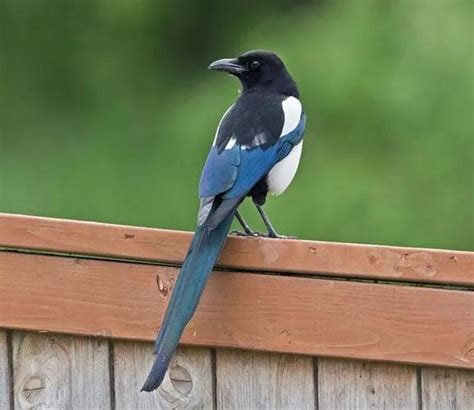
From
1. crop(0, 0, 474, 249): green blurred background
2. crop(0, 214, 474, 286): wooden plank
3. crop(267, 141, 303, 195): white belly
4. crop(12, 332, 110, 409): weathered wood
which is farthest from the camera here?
crop(0, 0, 474, 249): green blurred background

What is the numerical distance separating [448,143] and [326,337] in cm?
Answer: 354

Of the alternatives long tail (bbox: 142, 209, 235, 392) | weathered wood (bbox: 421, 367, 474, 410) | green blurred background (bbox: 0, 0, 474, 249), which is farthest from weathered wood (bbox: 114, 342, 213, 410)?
green blurred background (bbox: 0, 0, 474, 249)

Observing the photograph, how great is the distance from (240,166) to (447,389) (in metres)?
0.79

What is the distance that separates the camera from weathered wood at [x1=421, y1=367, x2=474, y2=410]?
2361 millimetres

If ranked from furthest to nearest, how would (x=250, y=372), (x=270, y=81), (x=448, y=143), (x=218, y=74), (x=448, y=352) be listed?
1. (x=218, y=74)
2. (x=448, y=143)
3. (x=270, y=81)
4. (x=250, y=372)
5. (x=448, y=352)

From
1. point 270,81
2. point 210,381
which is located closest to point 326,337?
point 210,381

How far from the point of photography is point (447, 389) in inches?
93.4

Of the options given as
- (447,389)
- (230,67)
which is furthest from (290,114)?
(447,389)

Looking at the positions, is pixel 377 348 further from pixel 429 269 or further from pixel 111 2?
pixel 111 2

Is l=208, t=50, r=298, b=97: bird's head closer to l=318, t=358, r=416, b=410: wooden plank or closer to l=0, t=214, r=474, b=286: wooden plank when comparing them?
l=0, t=214, r=474, b=286: wooden plank

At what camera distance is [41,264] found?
104 inches

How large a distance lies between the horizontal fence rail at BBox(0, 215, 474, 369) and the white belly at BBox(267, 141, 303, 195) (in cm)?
61

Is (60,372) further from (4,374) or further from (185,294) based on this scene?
(185,294)

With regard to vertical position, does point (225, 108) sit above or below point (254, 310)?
above
